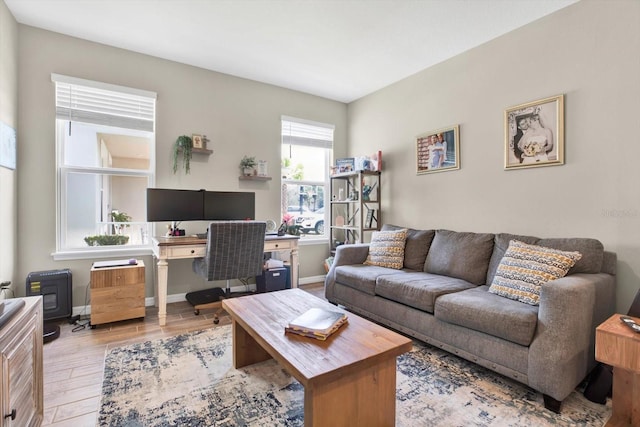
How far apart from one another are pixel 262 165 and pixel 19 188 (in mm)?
2231

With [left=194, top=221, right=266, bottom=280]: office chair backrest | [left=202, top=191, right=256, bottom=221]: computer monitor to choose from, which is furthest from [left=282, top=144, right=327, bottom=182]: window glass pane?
[left=194, top=221, right=266, bottom=280]: office chair backrest

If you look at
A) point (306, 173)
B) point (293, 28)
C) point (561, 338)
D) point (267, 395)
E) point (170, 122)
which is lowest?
point (267, 395)

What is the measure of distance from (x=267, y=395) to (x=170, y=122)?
2872mm

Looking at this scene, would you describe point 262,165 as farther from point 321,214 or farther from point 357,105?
point 357,105

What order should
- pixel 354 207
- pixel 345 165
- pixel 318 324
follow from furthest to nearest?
pixel 354 207 < pixel 345 165 < pixel 318 324

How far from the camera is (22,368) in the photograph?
122 centimetres

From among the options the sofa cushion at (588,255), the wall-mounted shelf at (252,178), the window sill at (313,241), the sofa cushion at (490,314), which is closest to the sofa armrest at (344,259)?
the window sill at (313,241)

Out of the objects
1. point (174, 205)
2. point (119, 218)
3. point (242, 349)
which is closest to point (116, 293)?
point (119, 218)

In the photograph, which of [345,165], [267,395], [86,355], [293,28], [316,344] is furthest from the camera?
[345,165]

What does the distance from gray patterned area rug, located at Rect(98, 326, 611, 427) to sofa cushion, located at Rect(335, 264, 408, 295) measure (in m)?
0.70

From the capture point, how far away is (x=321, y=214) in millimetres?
4477

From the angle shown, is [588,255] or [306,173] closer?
[588,255]

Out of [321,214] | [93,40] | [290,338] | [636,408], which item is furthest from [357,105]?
[636,408]

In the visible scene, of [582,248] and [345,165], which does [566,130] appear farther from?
[345,165]
